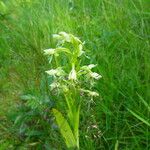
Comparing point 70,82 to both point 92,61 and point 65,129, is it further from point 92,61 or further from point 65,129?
point 92,61

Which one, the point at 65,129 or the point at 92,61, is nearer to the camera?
the point at 65,129

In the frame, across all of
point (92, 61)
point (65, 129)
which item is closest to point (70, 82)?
point (65, 129)

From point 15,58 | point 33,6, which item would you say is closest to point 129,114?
point 15,58

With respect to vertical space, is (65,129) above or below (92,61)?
below

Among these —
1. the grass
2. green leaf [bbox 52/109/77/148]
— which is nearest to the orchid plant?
green leaf [bbox 52/109/77/148]

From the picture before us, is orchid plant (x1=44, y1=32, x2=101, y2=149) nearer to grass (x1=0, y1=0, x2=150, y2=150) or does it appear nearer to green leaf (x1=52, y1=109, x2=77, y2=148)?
green leaf (x1=52, y1=109, x2=77, y2=148)

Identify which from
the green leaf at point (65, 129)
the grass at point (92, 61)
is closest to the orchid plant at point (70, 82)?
the green leaf at point (65, 129)
